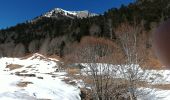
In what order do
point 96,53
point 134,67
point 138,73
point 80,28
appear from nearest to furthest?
point 134,67 → point 138,73 → point 96,53 → point 80,28

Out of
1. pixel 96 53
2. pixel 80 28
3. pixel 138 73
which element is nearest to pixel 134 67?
pixel 138 73

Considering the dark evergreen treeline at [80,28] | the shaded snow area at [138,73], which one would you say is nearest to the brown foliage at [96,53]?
the shaded snow area at [138,73]

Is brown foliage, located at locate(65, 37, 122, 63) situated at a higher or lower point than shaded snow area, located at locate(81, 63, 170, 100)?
higher

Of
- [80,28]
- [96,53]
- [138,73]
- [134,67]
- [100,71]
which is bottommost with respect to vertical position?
[138,73]

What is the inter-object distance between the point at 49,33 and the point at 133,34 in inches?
4135

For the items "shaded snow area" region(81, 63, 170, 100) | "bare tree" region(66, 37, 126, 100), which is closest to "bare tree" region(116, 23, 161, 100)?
"shaded snow area" region(81, 63, 170, 100)

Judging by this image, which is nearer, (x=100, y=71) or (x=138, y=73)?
(x=138, y=73)

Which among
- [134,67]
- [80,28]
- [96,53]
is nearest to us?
[134,67]

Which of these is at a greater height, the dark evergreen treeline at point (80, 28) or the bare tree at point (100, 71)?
the dark evergreen treeline at point (80, 28)

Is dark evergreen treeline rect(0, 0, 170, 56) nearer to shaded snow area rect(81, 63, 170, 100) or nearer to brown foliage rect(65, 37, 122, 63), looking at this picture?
brown foliage rect(65, 37, 122, 63)

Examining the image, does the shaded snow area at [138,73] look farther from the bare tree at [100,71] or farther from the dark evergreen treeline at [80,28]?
the dark evergreen treeline at [80,28]

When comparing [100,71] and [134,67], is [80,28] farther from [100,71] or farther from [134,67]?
[134,67]

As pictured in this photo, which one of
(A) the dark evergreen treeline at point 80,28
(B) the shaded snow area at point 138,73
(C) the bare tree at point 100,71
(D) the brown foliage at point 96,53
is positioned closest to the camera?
(B) the shaded snow area at point 138,73

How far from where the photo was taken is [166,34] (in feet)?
2.10
